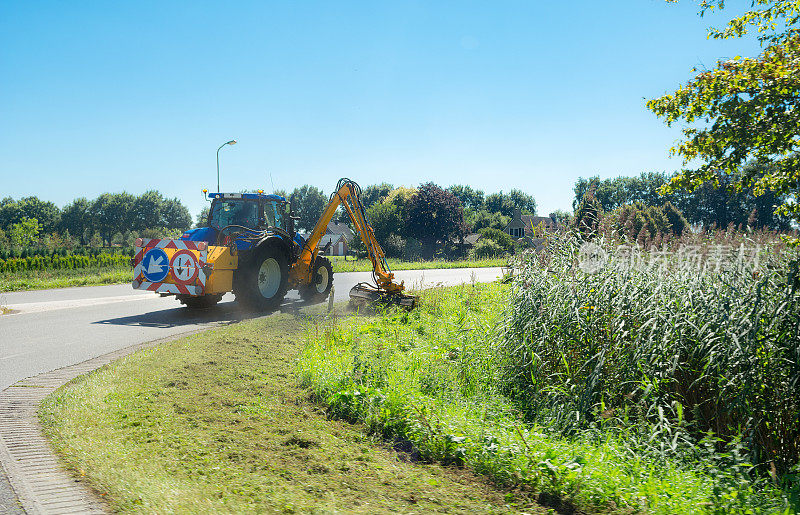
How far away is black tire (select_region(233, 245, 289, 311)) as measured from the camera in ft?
37.1

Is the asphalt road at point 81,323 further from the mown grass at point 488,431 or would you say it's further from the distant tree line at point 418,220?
the distant tree line at point 418,220

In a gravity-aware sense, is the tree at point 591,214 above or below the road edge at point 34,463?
above

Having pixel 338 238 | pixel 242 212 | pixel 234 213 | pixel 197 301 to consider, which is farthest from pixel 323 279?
pixel 338 238

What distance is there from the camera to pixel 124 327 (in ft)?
30.7

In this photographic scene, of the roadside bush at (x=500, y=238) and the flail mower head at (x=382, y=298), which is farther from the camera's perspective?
the roadside bush at (x=500, y=238)

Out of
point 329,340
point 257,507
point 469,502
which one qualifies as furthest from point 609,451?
point 329,340

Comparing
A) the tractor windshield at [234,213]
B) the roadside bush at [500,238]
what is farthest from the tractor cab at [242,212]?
the roadside bush at [500,238]

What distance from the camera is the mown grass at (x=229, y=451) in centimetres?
325

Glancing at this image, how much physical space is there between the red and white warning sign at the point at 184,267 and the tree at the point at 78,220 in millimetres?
79033

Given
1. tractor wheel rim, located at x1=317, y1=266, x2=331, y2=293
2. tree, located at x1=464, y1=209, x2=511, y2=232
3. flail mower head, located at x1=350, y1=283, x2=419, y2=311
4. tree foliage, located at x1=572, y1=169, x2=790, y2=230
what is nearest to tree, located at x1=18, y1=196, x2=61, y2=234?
tree, located at x1=464, y1=209, x2=511, y2=232

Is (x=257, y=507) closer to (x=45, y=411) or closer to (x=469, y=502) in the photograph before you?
(x=469, y=502)

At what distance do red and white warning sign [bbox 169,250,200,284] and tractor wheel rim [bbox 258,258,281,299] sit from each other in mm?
1632

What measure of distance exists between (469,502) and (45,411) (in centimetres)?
377

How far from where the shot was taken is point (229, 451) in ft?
12.9
